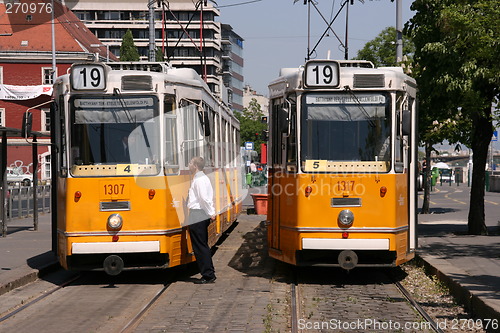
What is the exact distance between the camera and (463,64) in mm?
18266

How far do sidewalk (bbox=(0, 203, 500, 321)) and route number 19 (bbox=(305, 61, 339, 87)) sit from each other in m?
3.23

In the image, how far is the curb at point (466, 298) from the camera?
9516 mm

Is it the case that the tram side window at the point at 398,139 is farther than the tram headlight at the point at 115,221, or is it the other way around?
the tram side window at the point at 398,139

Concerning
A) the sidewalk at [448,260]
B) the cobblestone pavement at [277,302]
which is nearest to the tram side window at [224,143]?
the cobblestone pavement at [277,302]

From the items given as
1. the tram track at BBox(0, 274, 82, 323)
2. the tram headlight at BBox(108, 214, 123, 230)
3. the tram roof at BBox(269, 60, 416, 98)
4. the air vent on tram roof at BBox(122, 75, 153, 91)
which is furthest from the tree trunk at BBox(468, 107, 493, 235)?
the tram headlight at BBox(108, 214, 123, 230)

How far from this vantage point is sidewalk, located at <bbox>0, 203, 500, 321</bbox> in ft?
35.3

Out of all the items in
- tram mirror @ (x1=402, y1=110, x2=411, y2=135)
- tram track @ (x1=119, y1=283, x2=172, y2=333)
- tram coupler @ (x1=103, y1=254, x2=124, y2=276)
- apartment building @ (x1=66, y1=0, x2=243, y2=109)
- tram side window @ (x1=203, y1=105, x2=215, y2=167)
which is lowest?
tram track @ (x1=119, y1=283, x2=172, y2=333)

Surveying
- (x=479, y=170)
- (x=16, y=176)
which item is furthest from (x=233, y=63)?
(x=479, y=170)

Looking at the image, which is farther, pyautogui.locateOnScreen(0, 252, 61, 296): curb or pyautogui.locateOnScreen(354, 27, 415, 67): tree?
pyautogui.locateOnScreen(354, 27, 415, 67): tree

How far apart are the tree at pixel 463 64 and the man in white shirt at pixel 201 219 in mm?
6581

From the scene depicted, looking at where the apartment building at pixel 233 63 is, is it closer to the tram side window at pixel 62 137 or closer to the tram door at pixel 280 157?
the tram door at pixel 280 157

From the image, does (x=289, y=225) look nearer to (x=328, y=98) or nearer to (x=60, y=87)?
(x=328, y=98)

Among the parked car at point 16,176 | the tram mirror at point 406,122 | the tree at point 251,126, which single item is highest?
the tree at point 251,126

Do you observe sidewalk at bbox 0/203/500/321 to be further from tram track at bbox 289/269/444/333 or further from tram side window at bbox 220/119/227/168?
tram side window at bbox 220/119/227/168
